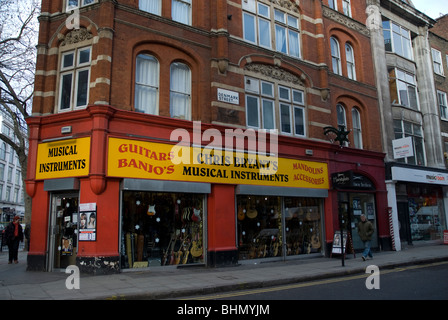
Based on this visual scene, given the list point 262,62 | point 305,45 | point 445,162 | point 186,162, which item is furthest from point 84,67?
point 445,162

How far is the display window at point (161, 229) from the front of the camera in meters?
11.4

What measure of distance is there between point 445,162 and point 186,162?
19.4 meters

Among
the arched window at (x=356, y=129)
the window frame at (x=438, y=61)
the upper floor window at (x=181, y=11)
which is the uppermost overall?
the window frame at (x=438, y=61)

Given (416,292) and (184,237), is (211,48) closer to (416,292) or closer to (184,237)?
(184,237)

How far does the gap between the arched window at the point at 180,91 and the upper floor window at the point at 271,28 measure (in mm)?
3637

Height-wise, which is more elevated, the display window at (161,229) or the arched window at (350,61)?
the arched window at (350,61)

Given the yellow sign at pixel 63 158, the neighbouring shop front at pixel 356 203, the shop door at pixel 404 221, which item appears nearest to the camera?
the yellow sign at pixel 63 158

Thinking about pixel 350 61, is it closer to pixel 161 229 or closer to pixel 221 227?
pixel 221 227

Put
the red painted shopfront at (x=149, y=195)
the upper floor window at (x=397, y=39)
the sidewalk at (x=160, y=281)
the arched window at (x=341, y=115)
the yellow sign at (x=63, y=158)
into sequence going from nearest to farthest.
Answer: the sidewalk at (x=160, y=281), the red painted shopfront at (x=149, y=195), the yellow sign at (x=63, y=158), the arched window at (x=341, y=115), the upper floor window at (x=397, y=39)

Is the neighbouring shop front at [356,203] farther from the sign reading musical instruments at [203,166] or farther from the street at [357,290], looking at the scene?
the street at [357,290]

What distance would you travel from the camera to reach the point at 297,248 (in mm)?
15180

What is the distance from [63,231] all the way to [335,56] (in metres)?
15.7

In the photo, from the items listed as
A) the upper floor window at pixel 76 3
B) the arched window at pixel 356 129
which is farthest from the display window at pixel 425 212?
the upper floor window at pixel 76 3

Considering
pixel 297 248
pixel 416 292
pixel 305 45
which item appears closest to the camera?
pixel 416 292
